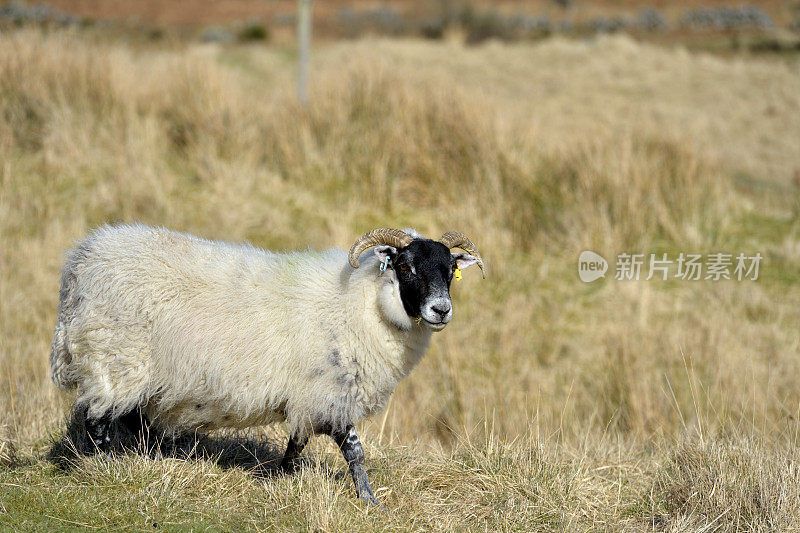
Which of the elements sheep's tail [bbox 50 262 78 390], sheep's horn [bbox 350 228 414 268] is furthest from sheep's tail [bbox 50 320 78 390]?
sheep's horn [bbox 350 228 414 268]

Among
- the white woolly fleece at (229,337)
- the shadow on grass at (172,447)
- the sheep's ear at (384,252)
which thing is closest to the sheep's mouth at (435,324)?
the white woolly fleece at (229,337)

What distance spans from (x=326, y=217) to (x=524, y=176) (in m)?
3.00

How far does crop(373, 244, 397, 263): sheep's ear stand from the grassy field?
4.32ft

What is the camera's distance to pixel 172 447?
512cm

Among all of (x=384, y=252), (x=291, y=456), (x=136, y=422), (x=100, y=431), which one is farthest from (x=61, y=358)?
(x=384, y=252)

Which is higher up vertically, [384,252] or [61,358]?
[384,252]

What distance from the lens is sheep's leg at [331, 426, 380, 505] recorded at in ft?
14.4

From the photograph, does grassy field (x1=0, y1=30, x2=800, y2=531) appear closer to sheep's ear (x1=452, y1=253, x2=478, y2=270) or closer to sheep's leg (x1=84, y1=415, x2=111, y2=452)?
sheep's leg (x1=84, y1=415, x2=111, y2=452)

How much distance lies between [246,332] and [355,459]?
0.98 metres

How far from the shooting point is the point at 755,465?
184 inches

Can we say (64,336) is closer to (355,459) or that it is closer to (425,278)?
(355,459)

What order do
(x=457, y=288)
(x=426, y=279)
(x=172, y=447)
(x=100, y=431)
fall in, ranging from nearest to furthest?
(x=426, y=279) → (x=100, y=431) → (x=172, y=447) → (x=457, y=288)

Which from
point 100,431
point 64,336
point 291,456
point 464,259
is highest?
point 464,259

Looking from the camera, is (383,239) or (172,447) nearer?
(383,239)
